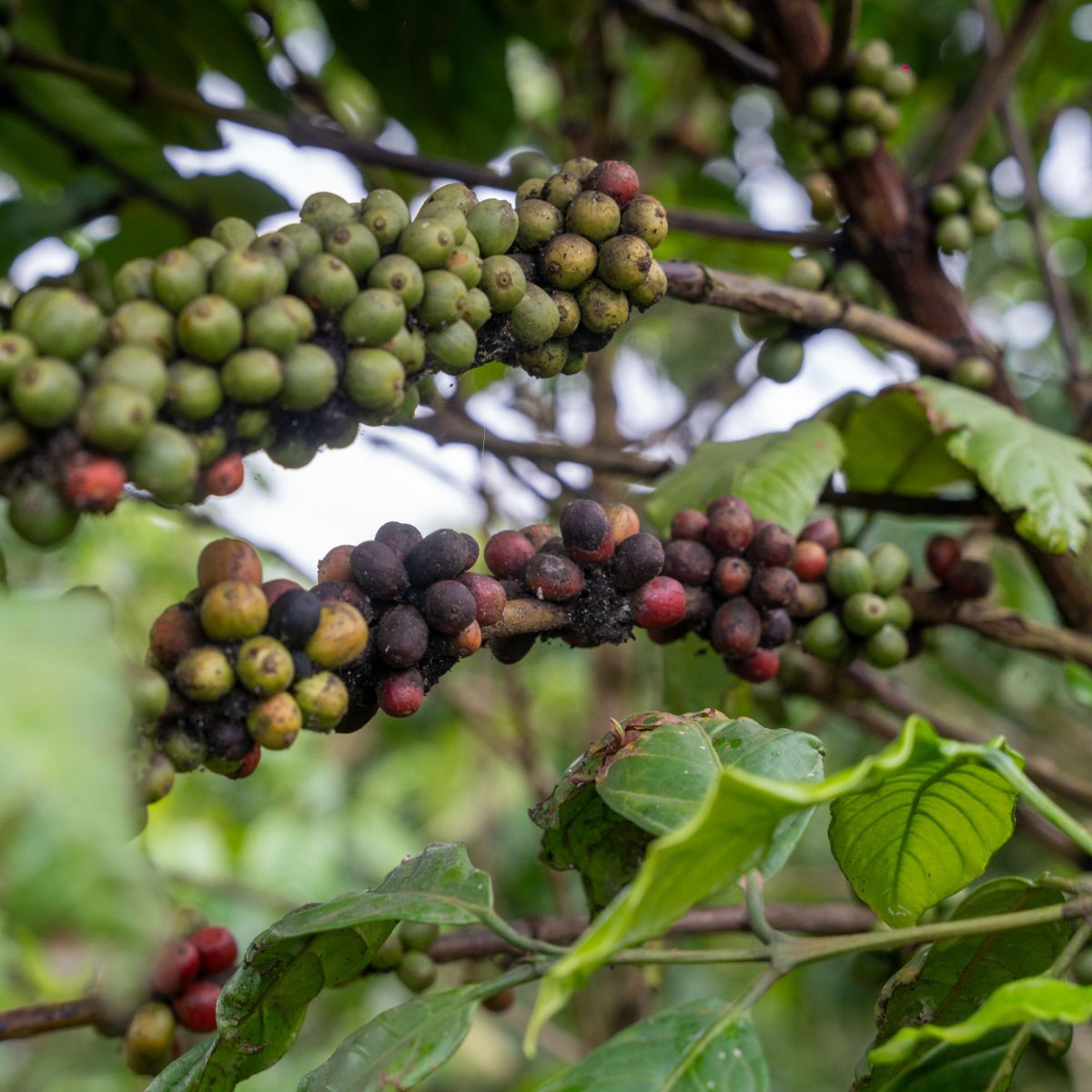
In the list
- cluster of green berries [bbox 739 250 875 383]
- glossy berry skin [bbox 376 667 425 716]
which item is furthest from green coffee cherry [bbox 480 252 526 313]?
cluster of green berries [bbox 739 250 875 383]

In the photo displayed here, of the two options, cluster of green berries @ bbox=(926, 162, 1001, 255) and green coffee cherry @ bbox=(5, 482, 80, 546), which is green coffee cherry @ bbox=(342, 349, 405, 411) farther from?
cluster of green berries @ bbox=(926, 162, 1001, 255)

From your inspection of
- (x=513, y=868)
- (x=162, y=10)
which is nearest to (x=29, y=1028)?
(x=162, y=10)

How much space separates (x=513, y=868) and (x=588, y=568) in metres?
2.99

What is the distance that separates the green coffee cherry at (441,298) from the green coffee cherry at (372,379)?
0.23 feet

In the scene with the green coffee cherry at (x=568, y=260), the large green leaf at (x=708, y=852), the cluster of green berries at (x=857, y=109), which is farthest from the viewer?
the cluster of green berries at (x=857, y=109)

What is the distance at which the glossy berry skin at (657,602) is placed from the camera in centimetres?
119

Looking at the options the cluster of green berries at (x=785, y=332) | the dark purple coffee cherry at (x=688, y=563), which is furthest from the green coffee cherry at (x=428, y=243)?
the cluster of green berries at (x=785, y=332)

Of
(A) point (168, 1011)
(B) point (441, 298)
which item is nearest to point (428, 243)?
(B) point (441, 298)

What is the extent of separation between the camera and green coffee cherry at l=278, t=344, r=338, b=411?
885 millimetres

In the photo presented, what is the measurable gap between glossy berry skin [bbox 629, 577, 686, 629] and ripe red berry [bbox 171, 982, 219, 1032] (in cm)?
74

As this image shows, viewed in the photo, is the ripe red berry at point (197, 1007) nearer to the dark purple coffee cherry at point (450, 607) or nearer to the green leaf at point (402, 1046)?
the green leaf at point (402, 1046)

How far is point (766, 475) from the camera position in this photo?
1.57 m

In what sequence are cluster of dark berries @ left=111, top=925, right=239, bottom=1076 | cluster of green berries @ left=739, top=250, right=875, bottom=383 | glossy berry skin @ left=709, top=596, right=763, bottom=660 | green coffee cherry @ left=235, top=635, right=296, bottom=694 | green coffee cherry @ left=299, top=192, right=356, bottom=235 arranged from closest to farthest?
green coffee cherry @ left=235, top=635, right=296, bottom=694 < green coffee cherry @ left=299, top=192, right=356, bottom=235 < glossy berry skin @ left=709, top=596, right=763, bottom=660 < cluster of dark berries @ left=111, top=925, right=239, bottom=1076 < cluster of green berries @ left=739, top=250, right=875, bottom=383

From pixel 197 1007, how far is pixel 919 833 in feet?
2.96
